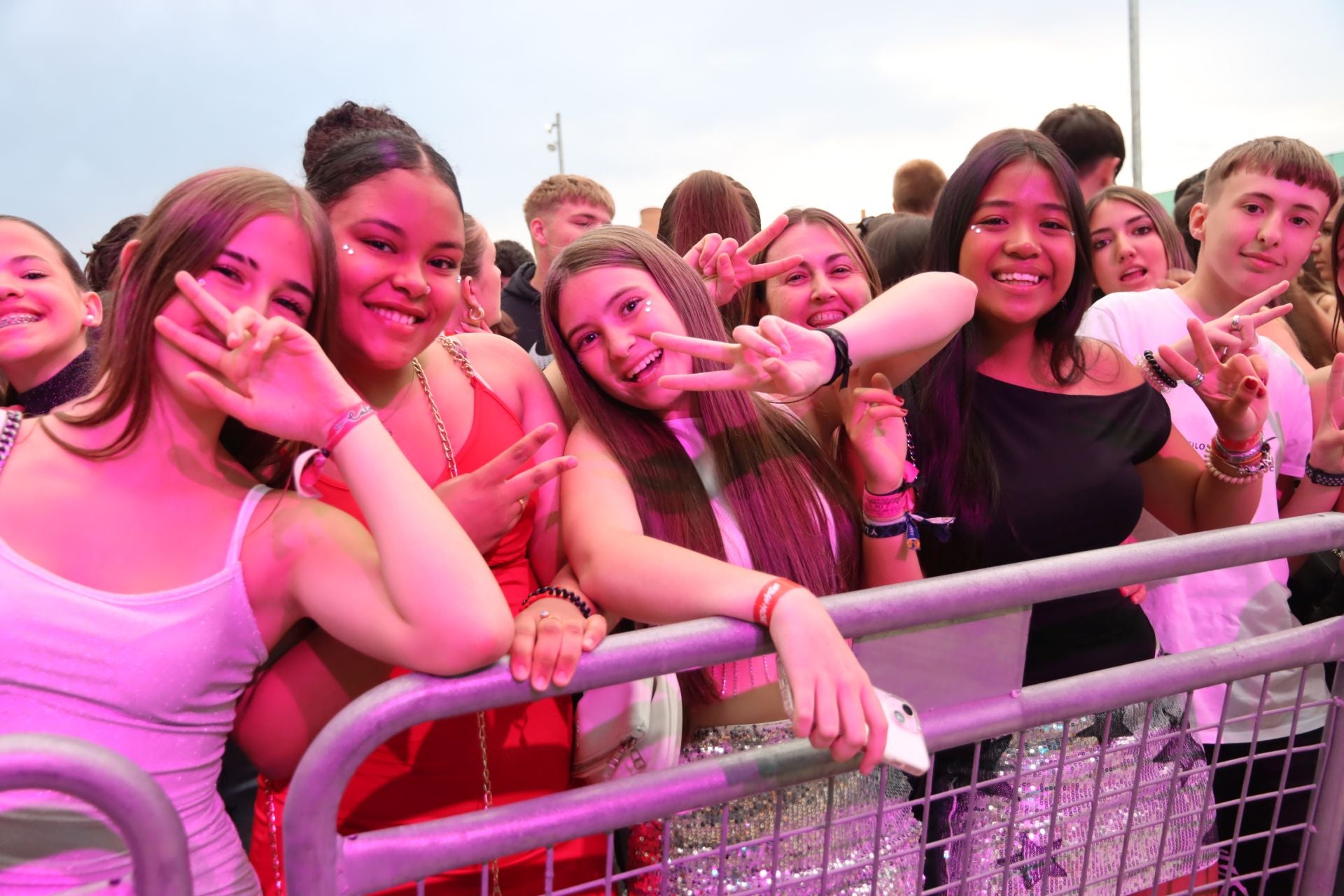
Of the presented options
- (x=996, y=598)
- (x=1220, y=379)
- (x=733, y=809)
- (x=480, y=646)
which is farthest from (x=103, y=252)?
(x=1220, y=379)

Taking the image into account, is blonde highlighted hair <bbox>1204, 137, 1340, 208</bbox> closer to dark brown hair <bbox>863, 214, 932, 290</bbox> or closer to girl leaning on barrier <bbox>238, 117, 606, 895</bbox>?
dark brown hair <bbox>863, 214, 932, 290</bbox>

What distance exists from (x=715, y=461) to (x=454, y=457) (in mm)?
434

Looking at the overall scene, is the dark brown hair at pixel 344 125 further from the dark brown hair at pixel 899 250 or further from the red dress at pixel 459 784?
the dark brown hair at pixel 899 250

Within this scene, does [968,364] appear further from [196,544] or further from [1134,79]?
[1134,79]

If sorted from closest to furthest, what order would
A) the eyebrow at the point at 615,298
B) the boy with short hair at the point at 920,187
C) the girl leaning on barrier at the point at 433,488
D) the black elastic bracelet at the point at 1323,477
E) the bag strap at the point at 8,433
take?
the bag strap at the point at 8,433, the girl leaning on barrier at the point at 433,488, the eyebrow at the point at 615,298, the black elastic bracelet at the point at 1323,477, the boy with short hair at the point at 920,187

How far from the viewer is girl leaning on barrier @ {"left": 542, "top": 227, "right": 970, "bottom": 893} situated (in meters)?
1.21

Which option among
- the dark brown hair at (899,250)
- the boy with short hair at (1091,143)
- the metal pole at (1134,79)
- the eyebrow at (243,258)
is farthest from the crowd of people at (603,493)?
the metal pole at (1134,79)

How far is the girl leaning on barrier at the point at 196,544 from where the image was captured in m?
1.06

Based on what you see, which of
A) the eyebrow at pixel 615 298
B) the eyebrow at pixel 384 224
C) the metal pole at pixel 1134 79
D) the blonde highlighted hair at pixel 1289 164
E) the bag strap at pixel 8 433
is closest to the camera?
the bag strap at pixel 8 433

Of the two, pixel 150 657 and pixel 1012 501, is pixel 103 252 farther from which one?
pixel 1012 501

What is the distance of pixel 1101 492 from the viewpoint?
5.58ft

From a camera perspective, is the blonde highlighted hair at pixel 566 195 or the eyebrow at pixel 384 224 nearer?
the eyebrow at pixel 384 224

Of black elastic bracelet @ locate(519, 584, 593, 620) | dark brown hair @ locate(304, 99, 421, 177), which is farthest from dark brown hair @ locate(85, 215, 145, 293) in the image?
black elastic bracelet @ locate(519, 584, 593, 620)

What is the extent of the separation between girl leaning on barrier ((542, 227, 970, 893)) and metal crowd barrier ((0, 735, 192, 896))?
57 centimetres
